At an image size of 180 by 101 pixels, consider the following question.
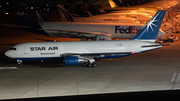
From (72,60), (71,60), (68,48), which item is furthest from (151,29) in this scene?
(71,60)

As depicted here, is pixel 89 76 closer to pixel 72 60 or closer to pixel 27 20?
pixel 72 60

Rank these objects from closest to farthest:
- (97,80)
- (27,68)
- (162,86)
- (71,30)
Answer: (162,86), (97,80), (27,68), (71,30)

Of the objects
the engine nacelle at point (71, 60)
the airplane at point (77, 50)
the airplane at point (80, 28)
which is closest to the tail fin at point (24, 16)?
the airplane at point (80, 28)

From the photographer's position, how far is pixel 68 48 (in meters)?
29.2

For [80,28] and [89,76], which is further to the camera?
[80,28]

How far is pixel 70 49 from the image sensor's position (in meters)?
29.2

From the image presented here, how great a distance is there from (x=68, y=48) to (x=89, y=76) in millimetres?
5727

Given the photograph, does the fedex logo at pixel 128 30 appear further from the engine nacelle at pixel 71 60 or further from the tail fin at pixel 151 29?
the engine nacelle at pixel 71 60

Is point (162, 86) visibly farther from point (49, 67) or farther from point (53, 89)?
point (49, 67)

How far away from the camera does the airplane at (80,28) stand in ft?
148

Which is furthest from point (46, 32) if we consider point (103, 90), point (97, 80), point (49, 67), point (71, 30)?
point (103, 90)

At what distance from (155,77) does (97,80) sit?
6269 mm

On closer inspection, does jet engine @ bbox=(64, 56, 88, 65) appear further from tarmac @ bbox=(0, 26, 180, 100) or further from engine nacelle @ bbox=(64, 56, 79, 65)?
tarmac @ bbox=(0, 26, 180, 100)

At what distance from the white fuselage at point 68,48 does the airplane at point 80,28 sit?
1445 centimetres
